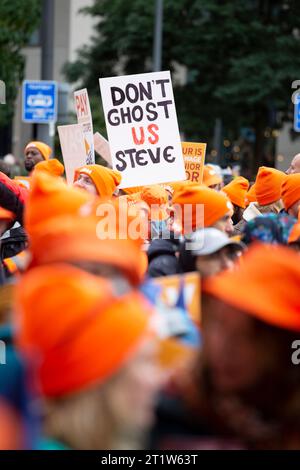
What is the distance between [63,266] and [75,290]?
0.32 meters

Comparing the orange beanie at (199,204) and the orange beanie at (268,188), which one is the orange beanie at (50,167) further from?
the orange beanie at (199,204)

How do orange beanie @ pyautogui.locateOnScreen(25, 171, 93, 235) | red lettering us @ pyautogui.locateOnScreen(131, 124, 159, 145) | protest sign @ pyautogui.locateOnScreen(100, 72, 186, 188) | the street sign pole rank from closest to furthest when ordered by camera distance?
orange beanie @ pyautogui.locateOnScreen(25, 171, 93, 235) < protest sign @ pyautogui.locateOnScreen(100, 72, 186, 188) < red lettering us @ pyautogui.locateOnScreen(131, 124, 159, 145) < the street sign pole

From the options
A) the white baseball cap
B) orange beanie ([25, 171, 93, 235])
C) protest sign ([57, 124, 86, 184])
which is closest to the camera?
orange beanie ([25, 171, 93, 235])

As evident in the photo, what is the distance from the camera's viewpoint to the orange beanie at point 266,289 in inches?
123

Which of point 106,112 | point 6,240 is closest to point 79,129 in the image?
point 106,112

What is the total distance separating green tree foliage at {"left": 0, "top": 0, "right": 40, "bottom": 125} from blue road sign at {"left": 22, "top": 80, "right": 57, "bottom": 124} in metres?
8.47

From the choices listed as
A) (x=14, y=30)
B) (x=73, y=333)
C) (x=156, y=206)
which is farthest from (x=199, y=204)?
(x=14, y=30)

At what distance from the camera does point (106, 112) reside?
10422mm

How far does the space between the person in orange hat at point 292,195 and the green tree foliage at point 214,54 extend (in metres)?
21.9

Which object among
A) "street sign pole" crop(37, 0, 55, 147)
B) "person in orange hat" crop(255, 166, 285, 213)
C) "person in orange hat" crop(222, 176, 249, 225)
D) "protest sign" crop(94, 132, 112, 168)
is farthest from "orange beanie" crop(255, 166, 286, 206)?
"street sign pole" crop(37, 0, 55, 147)

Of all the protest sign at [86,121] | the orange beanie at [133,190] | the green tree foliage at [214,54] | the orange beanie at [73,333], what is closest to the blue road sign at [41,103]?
the protest sign at [86,121]

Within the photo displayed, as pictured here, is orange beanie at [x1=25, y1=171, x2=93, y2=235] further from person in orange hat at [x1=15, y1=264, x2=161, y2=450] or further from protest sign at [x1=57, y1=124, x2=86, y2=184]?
protest sign at [x1=57, y1=124, x2=86, y2=184]

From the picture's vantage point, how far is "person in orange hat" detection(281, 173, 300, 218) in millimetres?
7902
